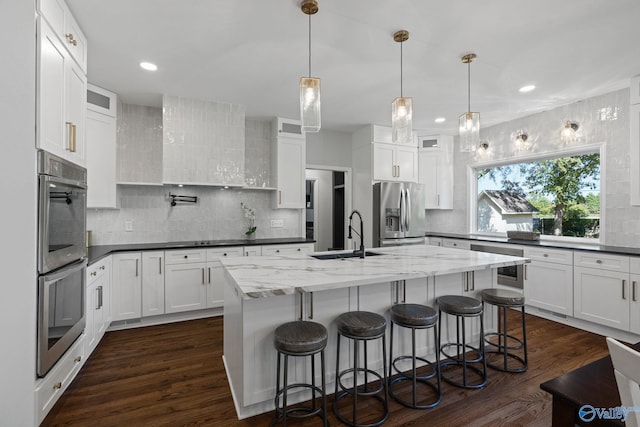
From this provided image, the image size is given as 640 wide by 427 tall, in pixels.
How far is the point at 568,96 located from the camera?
3.59 m

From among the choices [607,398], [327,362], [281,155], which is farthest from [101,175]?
[607,398]


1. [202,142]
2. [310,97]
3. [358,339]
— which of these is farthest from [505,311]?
[202,142]

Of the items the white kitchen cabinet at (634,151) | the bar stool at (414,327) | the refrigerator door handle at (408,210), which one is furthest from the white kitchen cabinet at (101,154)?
the white kitchen cabinet at (634,151)

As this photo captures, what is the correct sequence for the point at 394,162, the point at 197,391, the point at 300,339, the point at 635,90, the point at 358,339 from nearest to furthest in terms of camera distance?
1. the point at 300,339
2. the point at 358,339
3. the point at 197,391
4. the point at 635,90
5. the point at 394,162

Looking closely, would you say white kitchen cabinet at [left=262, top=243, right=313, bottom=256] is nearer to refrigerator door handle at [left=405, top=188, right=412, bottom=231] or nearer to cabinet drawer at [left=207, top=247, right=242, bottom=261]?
cabinet drawer at [left=207, top=247, right=242, bottom=261]

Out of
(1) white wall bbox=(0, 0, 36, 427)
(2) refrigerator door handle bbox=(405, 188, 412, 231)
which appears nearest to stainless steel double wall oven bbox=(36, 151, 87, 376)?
(1) white wall bbox=(0, 0, 36, 427)

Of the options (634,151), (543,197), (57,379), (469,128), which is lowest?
(57,379)

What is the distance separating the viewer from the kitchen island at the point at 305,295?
5.98 feet

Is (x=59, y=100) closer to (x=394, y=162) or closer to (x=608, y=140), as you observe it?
(x=394, y=162)

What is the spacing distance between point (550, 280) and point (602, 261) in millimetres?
587

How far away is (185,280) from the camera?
3482 millimetres

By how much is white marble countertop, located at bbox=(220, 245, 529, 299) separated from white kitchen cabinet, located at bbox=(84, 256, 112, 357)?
4.04 ft

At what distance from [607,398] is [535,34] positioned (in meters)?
2.62

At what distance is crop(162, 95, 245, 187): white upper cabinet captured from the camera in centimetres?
359
